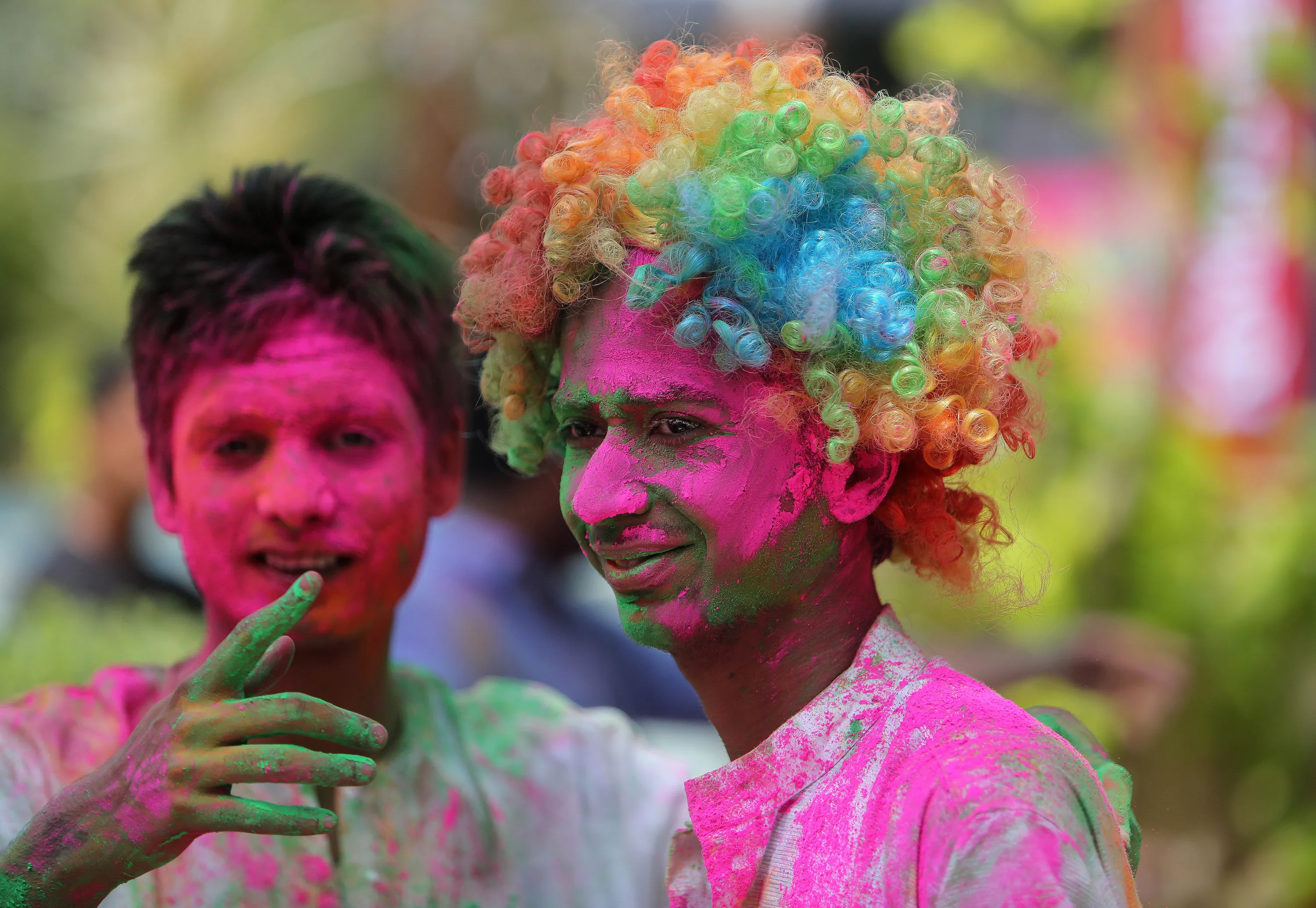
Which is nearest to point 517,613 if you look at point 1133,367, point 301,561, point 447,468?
point 447,468

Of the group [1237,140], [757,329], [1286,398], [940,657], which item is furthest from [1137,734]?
[757,329]

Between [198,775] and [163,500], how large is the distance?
71 cm

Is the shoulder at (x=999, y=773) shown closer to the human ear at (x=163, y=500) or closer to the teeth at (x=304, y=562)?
the teeth at (x=304, y=562)

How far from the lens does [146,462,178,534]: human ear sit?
2348 millimetres

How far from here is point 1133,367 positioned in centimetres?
714

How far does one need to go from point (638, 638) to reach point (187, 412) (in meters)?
0.94

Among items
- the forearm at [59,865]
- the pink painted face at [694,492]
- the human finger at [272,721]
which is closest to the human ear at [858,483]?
the pink painted face at [694,492]

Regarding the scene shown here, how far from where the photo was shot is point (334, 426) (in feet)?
7.43

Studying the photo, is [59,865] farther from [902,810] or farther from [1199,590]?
[1199,590]

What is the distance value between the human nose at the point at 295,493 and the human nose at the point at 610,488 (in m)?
0.54

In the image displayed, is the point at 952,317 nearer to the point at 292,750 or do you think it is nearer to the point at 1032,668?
the point at 292,750

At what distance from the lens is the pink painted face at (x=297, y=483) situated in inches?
86.8

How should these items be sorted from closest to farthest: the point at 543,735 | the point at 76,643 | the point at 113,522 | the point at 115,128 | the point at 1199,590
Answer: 1. the point at 543,735
2. the point at 76,643
3. the point at 113,522
4. the point at 1199,590
5. the point at 115,128

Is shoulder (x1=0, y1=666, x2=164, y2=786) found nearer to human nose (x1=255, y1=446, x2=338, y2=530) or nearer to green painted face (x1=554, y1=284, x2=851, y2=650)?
human nose (x1=255, y1=446, x2=338, y2=530)
